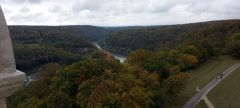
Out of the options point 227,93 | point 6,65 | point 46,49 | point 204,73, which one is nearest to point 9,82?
point 6,65

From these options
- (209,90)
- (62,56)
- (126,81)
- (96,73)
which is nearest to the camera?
(126,81)

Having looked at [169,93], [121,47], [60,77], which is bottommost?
[121,47]

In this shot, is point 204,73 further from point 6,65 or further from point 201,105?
point 6,65

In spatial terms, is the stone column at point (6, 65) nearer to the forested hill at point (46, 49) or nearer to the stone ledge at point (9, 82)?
the stone ledge at point (9, 82)

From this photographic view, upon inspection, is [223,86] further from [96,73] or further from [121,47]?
[121,47]

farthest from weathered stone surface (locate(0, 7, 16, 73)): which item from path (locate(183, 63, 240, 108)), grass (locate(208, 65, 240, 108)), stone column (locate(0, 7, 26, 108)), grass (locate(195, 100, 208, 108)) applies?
path (locate(183, 63, 240, 108))

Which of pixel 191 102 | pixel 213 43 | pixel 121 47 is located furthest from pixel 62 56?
pixel 191 102

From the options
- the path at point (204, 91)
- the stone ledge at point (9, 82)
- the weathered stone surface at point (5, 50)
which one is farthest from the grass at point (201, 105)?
the weathered stone surface at point (5, 50)
